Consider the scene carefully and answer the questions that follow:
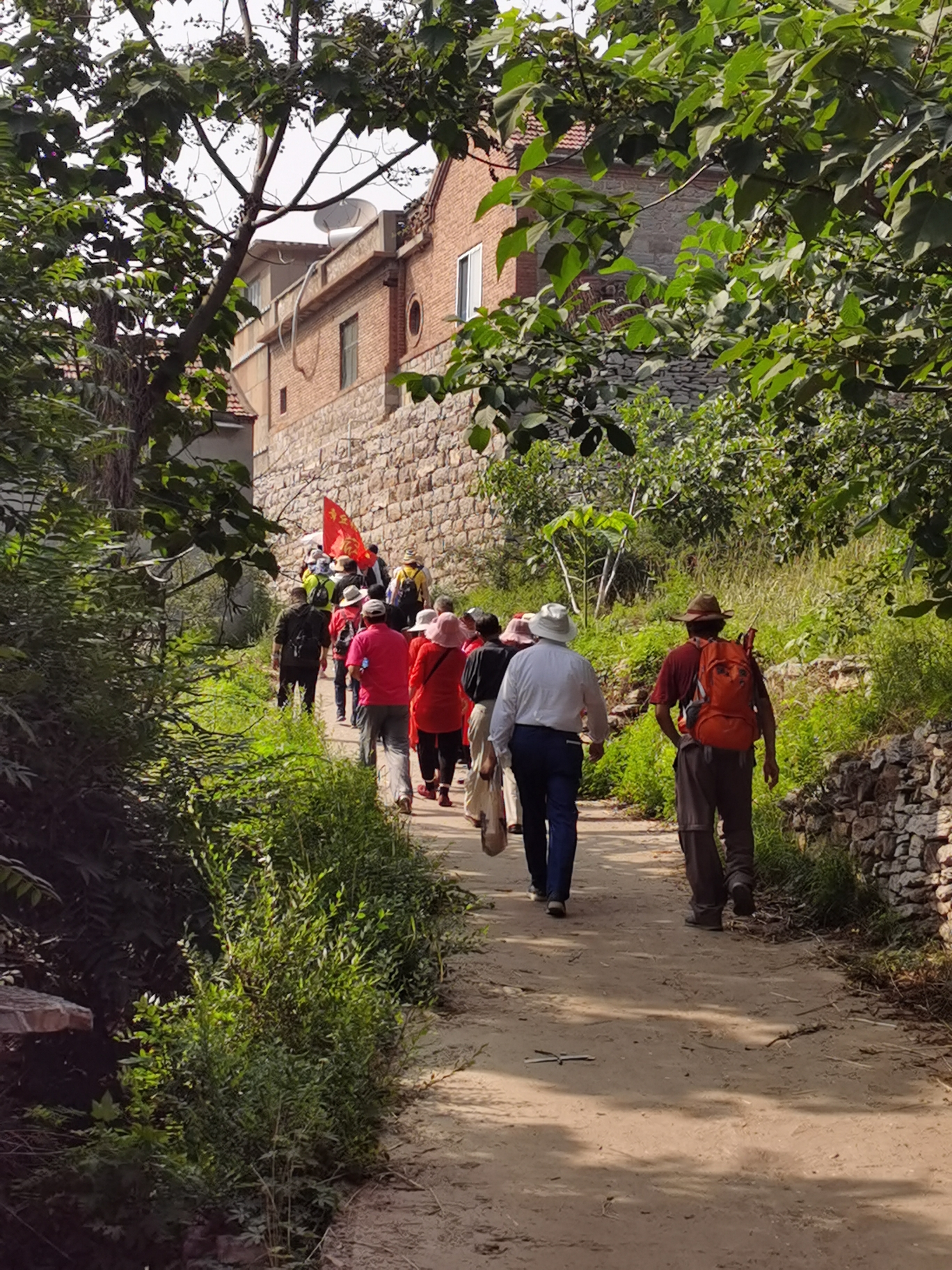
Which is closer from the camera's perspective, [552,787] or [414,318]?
[552,787]

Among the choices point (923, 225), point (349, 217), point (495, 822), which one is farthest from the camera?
point (349, 217)

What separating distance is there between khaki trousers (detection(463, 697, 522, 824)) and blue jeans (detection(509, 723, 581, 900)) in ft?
6.25

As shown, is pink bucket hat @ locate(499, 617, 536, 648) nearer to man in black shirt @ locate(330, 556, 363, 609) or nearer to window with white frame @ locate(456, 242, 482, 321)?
man in black shirt @ locate(330, 556, 363, 609)

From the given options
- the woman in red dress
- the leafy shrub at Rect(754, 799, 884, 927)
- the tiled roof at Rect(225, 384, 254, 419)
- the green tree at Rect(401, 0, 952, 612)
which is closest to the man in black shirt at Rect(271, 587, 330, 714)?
the woman in red dress

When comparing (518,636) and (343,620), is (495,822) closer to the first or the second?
(518,636)

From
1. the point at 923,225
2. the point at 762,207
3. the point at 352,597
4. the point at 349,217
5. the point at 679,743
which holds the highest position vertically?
the point at 349,217

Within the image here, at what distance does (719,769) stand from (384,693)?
163 inches

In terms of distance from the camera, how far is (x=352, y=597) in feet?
53.1

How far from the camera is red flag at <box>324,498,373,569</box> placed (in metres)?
19.9

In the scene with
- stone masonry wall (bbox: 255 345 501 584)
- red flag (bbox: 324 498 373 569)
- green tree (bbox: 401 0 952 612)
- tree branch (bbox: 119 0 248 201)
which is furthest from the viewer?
stone masonry wall (bbox: 255 345 501 584)

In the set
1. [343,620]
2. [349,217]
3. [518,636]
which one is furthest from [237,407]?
[518,636]

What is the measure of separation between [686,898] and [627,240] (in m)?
5.21

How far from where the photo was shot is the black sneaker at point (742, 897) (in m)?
8.70

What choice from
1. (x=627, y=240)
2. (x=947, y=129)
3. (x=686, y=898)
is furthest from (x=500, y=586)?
(x=947, y=129)
